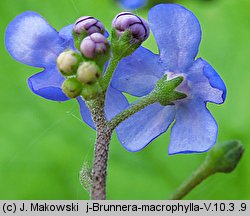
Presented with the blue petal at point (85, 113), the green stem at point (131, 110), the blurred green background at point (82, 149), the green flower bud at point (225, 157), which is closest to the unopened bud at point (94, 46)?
the green stem at point (131, 110)

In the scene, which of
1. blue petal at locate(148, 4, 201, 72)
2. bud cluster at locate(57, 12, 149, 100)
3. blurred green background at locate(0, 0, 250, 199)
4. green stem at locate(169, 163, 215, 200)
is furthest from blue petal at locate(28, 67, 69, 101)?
blurred green background at locate(0, 0, 250, 199)

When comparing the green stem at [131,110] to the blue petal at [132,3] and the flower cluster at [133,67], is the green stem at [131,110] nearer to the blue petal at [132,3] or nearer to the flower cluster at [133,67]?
the flower cluster at [133,67]

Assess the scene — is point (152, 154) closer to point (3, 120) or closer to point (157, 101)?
point (3, 120)

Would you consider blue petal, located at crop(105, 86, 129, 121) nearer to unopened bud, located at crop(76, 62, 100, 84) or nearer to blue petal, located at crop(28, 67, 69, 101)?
blue petal, located at crop(28, 67, 69, 101)

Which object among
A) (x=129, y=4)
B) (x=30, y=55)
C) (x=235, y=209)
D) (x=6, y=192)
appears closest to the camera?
(x=30, y=55)

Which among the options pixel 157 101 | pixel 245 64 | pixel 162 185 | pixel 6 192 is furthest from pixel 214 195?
pixel 157 101

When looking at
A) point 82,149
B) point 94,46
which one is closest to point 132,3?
point 82,149

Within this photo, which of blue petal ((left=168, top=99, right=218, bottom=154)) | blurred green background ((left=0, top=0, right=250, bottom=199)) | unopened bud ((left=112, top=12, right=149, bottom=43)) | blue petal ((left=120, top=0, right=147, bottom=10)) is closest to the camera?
unopened bud ((left=112, top=12, right=149, bottom=43))

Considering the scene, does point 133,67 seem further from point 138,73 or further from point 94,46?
point 94,46
